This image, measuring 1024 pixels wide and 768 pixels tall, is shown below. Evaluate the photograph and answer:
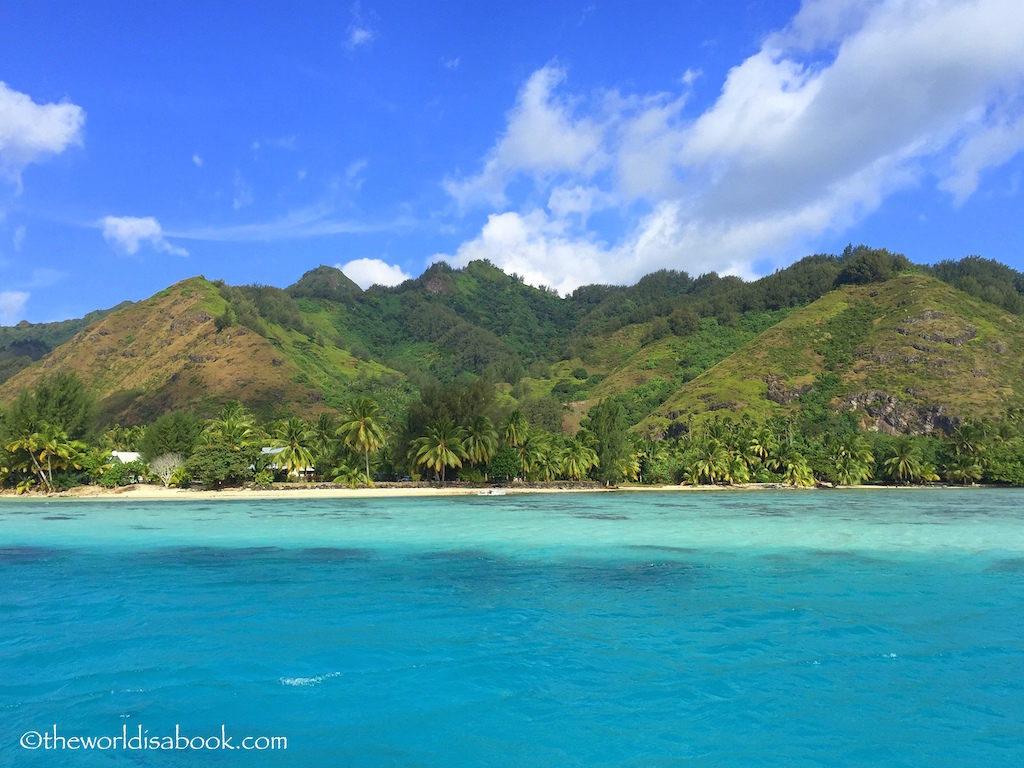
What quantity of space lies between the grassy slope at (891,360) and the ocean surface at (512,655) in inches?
5096

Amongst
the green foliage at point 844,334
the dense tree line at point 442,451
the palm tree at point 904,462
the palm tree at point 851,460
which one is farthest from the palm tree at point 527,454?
the green foliage at point 844,334

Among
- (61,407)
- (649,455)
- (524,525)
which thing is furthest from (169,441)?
(649,455)

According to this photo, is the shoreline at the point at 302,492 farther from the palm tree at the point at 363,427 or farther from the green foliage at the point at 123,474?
the palm tree at the point at 363,427

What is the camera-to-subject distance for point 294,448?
260ft

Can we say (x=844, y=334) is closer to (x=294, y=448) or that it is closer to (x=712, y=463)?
(x=712, y=463)

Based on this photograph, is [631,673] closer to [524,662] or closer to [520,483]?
[524,662]

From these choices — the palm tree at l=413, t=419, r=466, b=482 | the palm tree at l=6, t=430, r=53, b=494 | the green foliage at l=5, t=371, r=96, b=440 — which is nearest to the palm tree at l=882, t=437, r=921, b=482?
the palm tree at l=413, t=419, r=466, b=482

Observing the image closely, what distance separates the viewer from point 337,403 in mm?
162375

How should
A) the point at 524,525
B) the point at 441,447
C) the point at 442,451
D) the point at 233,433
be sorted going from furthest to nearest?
the point at 441,447 → the point at 442,451 → the point at 233,433 → the point at 524,525

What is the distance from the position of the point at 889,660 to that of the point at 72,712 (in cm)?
1713

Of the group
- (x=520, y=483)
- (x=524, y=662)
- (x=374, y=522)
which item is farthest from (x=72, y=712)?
(x=520, y=483)

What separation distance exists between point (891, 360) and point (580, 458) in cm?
11367

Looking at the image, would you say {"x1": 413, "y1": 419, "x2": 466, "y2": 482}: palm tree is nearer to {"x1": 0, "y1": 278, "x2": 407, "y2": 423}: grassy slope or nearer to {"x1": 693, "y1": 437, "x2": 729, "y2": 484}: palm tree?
{"x1": 693, "y1": 437, "x2": 729, "y2": 484}: palm tree

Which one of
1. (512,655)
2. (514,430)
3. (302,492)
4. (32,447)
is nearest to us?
(512,655)
